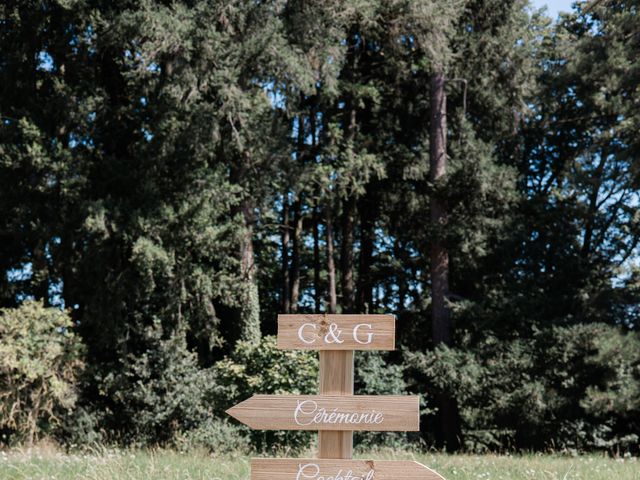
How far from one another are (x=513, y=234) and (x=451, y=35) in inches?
201

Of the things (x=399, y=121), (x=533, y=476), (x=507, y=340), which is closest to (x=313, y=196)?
(x=399, y=121)

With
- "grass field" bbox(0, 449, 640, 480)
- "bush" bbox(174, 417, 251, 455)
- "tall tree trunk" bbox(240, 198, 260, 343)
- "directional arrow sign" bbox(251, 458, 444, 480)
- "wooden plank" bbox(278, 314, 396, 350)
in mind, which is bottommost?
"bush" bbox(174, 417, 251, 455)

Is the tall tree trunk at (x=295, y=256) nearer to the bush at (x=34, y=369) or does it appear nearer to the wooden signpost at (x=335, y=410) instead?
the bush at (x=34, y=369)

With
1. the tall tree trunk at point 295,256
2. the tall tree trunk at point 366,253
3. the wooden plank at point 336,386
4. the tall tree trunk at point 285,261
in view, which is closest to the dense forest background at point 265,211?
the tall tree trunk at point 295,256

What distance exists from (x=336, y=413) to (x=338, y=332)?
52 cm

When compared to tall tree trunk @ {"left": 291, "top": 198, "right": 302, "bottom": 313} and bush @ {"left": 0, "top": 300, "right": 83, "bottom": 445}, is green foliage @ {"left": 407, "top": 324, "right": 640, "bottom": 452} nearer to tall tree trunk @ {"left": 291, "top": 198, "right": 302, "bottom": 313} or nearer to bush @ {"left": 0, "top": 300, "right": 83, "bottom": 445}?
tall tree trunk @ {"left": 291, "top": 198, "right": 302, "bottom": 313}

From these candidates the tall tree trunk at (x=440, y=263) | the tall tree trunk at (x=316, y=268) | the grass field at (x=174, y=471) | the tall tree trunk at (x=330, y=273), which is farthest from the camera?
the tall tree trunk at (x=316, y=268)

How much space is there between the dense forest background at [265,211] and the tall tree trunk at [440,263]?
51 mm

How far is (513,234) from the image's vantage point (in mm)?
18188

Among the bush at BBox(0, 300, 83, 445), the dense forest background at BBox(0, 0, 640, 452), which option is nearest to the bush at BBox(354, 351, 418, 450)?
the dense forest background at BBox(0, 0, 640, 452)

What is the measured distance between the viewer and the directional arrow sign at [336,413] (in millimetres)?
4758

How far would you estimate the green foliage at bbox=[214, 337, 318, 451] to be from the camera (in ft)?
43.8

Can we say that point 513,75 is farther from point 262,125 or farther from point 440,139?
point 262,125

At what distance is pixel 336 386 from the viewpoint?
16.0 ft
